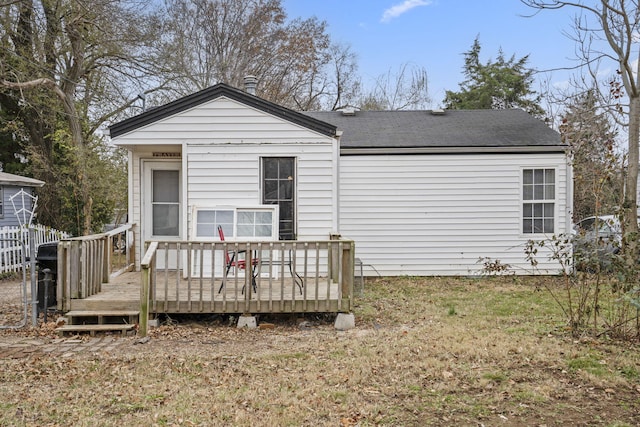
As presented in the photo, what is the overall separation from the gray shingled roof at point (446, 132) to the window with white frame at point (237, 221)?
148 inches

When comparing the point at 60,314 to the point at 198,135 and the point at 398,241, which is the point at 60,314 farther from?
the point at 398,241

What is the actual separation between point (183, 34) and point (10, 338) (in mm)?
21339

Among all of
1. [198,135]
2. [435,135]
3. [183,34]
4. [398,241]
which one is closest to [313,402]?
[198,135]

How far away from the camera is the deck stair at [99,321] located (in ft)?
20.5

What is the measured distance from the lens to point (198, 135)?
28.5 ft

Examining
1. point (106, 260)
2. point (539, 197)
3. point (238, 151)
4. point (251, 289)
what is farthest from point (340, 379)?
point (539, 197)

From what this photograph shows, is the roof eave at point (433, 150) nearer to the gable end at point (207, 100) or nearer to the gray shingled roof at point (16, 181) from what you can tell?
the gable end at point (207, 100)

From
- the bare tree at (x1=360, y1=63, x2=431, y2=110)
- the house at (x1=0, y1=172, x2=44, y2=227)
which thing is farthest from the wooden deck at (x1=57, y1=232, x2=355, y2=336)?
the bare tree at (x1=360, y1=63, x2=431, y2=110)

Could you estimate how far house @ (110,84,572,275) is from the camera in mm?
8625

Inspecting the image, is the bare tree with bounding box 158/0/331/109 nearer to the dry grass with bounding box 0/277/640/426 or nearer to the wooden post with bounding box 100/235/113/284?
the wooden post with bounding box 100/235/113/284

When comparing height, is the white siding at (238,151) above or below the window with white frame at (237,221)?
above

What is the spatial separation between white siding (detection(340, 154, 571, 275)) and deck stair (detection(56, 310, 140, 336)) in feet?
20.0

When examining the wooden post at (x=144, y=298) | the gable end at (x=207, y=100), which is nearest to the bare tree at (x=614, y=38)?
the gable end at (x=207, y=100)

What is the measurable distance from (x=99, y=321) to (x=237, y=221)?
287 centimetres
